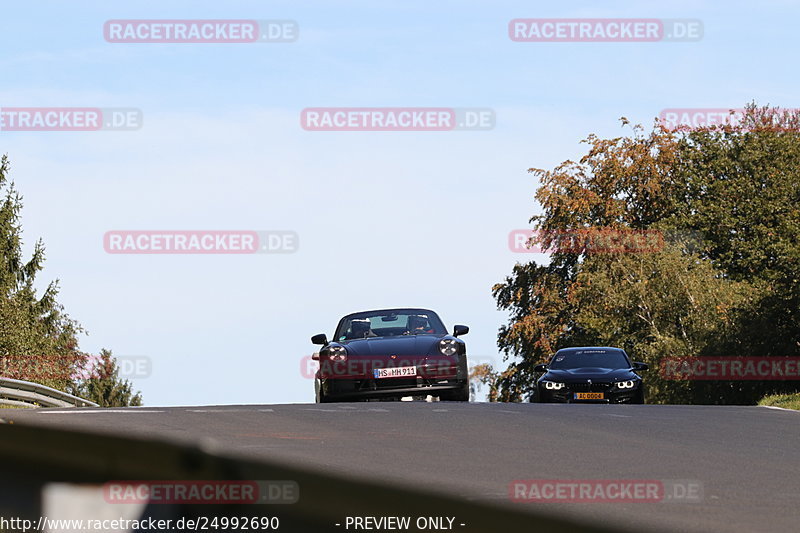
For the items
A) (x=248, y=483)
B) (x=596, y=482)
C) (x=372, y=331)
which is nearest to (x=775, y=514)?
(x=596, y=482)

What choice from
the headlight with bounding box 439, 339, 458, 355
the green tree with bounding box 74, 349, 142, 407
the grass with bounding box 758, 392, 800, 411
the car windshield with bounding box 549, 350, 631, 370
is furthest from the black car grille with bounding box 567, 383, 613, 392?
the green tree with bounding box 74, 349, 142, 407

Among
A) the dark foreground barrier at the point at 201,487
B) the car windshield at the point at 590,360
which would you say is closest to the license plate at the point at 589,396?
the car windshield at the point at 590,360

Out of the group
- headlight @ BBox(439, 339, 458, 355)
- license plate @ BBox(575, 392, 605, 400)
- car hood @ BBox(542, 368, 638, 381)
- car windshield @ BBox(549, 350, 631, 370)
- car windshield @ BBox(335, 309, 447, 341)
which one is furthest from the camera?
car windshield @ BBox(549, 350, 631, 370)

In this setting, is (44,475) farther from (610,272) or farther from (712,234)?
(712,234)

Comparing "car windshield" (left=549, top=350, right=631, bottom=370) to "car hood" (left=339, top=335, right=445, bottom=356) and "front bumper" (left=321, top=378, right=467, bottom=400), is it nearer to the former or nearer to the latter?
"front bumper" (left=321, top=378, right=467, bottom=400)

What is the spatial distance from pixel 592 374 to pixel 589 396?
44 cm

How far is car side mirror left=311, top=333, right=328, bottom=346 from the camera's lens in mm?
20812

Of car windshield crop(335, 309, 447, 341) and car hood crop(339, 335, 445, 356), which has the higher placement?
car windshield crop(335, 309, 447, 341)

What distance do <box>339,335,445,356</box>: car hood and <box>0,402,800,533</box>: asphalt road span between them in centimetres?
101

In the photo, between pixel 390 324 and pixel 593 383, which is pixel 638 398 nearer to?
pixel 593 383

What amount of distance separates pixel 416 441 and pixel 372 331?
8545mm

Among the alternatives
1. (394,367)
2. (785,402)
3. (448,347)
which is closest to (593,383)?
(785,402)

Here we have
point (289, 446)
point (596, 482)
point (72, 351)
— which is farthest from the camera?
point (72, 351)

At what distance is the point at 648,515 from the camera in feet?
25.3
